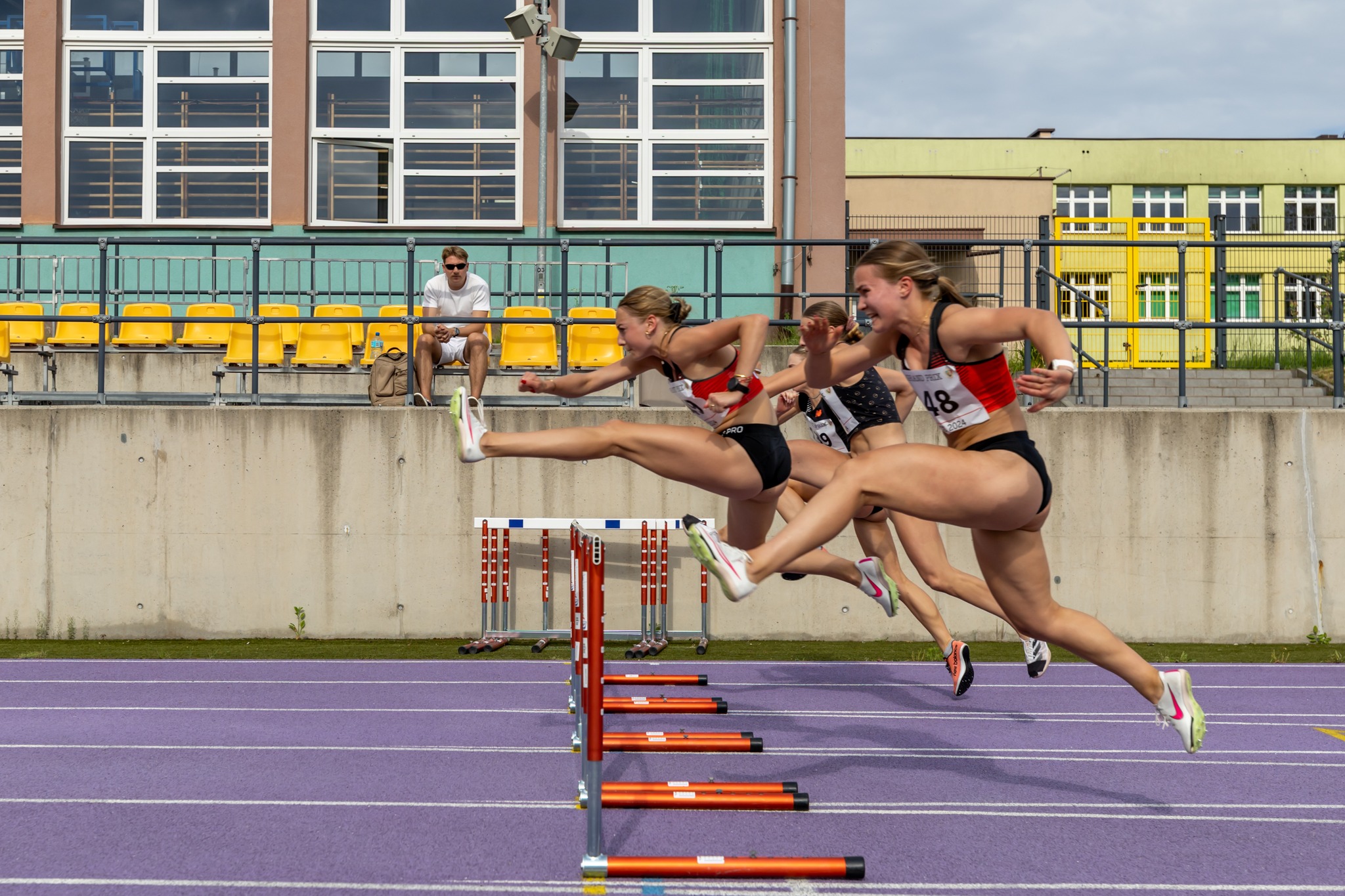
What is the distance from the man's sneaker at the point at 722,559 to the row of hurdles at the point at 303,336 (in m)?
7.17

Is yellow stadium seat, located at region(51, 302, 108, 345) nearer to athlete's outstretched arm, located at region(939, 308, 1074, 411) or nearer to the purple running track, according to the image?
the purple running track

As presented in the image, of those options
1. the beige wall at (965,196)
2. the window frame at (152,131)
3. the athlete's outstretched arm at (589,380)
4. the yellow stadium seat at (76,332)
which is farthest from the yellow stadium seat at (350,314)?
the beige wall at (965,196)

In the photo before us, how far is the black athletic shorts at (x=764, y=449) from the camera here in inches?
210

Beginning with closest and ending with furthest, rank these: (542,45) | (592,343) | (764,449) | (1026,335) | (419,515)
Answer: (1026,335) → (764,449) → (419,515) → (592,343) → (542,45)

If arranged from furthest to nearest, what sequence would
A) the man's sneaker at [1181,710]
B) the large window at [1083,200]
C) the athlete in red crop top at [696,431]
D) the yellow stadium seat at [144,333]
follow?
1. the large window at [1083,200]
2. the yellow stadium seat at [144,333]
3. the athlete in red crop top at [696,431]
4. the man's sneaker at [1181,710]

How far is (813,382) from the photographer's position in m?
4.85

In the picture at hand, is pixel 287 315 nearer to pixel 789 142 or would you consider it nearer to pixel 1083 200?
pixel 789 142

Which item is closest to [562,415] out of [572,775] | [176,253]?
[572,775]

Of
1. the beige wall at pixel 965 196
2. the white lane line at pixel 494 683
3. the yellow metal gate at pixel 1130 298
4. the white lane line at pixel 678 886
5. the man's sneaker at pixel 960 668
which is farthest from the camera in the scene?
the beige wall at pixel 965 196

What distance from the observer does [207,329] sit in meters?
13.6

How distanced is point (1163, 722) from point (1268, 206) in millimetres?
50341

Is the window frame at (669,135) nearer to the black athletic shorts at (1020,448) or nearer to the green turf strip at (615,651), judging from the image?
the green turf strip at (615,651)

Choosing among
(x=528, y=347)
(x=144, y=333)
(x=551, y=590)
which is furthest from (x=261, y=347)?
(x=551, y=590)

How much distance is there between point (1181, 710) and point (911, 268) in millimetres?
2095
